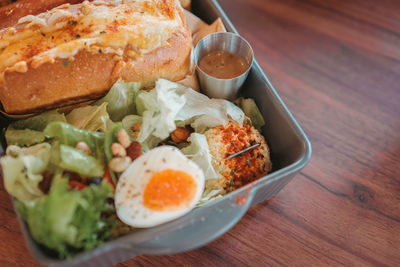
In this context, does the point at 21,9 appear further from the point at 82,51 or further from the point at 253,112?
the point at 253,112

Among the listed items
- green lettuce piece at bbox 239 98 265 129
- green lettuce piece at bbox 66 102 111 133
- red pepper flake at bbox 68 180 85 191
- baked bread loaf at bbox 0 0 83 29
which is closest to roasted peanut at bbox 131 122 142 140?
green lettuce piece at bbox 66 102 111 133

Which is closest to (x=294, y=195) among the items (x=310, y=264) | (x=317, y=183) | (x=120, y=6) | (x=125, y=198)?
(x=317, y=183)

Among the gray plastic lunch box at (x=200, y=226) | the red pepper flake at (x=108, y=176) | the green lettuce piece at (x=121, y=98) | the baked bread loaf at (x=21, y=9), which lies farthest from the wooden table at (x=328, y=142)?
the baked bread loaf at (x=21, y=9)

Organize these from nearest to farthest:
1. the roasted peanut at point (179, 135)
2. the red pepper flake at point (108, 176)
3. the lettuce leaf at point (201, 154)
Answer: the red pepper flake at point (108, 176) → the lettuce leaf at point (201, 154) → the roasted peanut at point (179, 135)

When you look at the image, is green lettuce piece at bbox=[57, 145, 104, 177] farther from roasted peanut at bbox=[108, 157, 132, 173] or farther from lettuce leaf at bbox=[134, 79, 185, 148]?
lettuce leaf at bbox=[134, 79, 185, 148]

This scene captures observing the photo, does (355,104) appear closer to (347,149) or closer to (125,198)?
(347,149)

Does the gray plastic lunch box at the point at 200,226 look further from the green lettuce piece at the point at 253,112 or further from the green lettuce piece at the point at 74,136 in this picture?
the green lettuce piece at the point at 74,136
